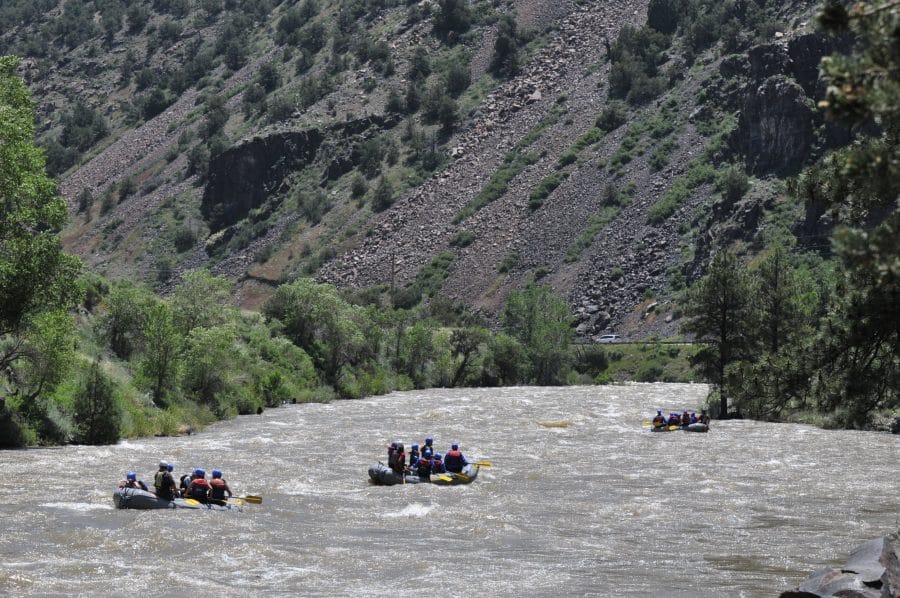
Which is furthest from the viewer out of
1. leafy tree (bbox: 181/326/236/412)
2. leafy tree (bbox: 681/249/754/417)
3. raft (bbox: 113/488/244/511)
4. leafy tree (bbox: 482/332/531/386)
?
leafy tree (bbox: 482/332/531/386)

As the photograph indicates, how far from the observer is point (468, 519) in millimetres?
25312

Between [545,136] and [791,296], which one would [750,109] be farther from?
[791,296]

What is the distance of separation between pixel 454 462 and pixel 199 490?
316 inches

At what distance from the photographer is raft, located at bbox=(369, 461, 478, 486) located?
30.0 metres

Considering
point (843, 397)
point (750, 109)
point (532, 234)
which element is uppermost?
point (750, 109)

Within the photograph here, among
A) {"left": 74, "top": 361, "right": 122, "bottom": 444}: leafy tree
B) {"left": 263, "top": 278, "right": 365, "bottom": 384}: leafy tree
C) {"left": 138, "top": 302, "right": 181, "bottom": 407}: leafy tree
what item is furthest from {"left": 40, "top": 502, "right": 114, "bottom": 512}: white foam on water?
{"left": 263, "top": 278, "right": 365, "bottom": 384}: leafy tree

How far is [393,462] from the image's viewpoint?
30.5 m

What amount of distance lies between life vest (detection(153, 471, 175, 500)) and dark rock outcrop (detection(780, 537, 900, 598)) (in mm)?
14669

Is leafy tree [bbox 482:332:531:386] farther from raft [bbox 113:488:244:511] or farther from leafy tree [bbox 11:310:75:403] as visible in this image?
raft [bbox 113:488:244:511]

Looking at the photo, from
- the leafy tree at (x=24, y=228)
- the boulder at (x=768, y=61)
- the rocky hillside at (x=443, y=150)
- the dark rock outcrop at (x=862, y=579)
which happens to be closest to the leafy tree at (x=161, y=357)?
the leafy tree at (x=24, y=228)

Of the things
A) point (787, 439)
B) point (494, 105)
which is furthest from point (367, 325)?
point (494, 105)

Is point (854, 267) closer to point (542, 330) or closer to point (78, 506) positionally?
point (78, 506)

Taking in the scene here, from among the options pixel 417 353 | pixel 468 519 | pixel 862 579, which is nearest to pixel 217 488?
pixel 468 519

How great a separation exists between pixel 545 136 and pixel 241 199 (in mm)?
41374
